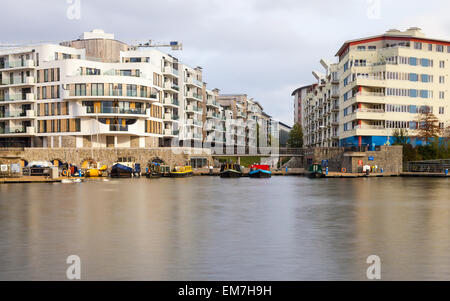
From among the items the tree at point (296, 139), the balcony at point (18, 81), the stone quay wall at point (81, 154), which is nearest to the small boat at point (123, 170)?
the stone quay wall at point (81, 154)

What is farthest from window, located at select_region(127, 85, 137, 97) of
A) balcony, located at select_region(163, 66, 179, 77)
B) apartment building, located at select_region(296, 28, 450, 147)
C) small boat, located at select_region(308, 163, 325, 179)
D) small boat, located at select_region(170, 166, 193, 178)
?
apartment building, located at select_region(296, 28, 450, 147)

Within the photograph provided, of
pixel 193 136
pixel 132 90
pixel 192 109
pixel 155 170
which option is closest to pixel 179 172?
pixel 155 170

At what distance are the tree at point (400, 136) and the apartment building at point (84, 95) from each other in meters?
47.0

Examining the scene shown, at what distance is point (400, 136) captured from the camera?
281 feet

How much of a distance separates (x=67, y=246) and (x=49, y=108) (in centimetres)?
7970

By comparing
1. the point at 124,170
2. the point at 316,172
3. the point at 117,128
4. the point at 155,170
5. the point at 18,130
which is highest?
the point at 18,130

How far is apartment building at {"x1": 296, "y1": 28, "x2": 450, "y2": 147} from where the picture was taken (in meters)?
88.1

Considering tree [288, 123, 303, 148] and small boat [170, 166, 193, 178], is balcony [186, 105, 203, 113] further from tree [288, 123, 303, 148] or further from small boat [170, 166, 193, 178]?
tree [288, 123, 303, 148]

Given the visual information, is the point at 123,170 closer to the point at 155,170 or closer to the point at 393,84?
the point at 155,170

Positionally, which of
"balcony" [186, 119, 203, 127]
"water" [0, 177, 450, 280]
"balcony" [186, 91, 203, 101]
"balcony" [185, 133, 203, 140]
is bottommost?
"water" [0, 177, 450, 280]

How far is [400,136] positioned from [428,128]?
16.5 feet

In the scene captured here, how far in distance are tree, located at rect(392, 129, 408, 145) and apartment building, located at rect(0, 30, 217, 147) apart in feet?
154
